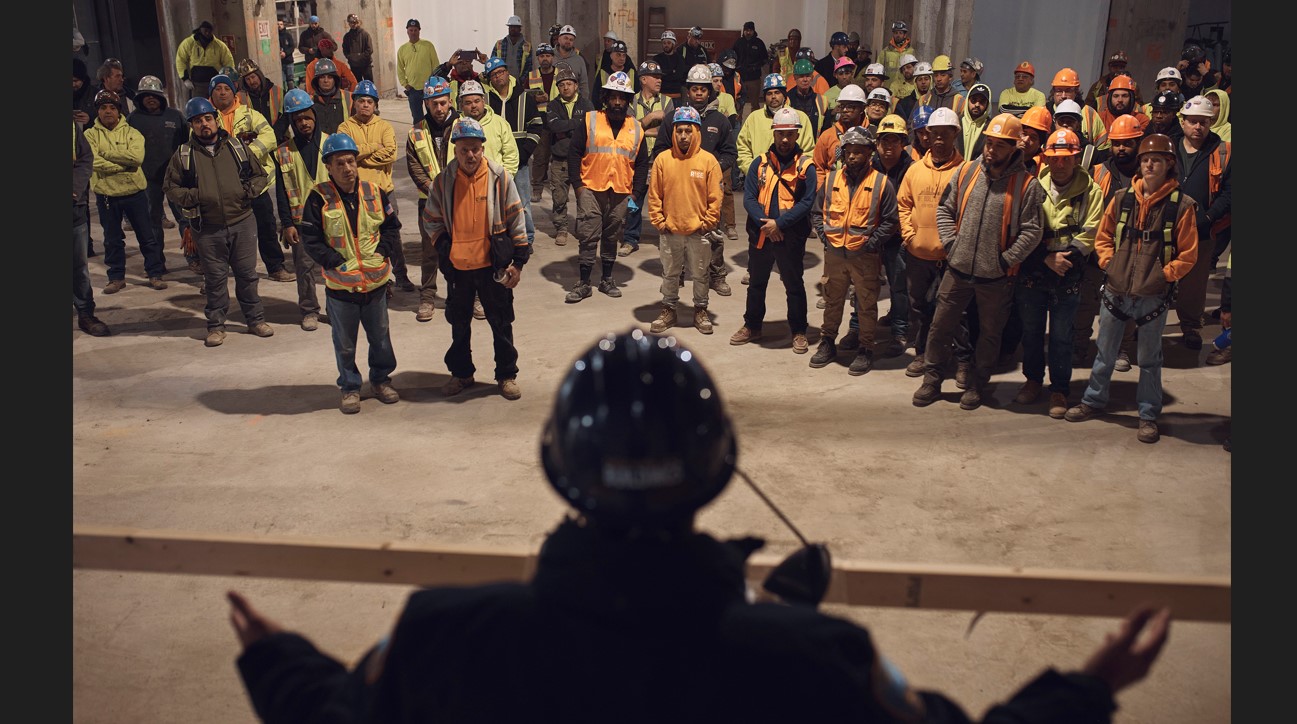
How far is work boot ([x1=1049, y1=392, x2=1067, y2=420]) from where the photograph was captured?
739 cm

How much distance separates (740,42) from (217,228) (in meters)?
12.1

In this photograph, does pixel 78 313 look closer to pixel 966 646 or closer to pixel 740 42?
pixel 966 646

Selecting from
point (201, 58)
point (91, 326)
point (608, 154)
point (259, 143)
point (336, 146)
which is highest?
point (201, 58)

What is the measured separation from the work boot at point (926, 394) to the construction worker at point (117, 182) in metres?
7.25

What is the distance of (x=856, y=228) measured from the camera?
8.07 metres

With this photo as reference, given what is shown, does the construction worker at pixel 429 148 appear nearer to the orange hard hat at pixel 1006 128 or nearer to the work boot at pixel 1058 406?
the orange hard hat at pixel 1006 128

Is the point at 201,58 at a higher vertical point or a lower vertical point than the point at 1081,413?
higher

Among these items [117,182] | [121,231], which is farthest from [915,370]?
[121,231]

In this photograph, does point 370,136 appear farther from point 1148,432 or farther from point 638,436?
point 638,436

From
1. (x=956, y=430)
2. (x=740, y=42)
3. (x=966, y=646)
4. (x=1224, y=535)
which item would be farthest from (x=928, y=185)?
(x=740, y=42)

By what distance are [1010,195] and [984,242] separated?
0.35 metres

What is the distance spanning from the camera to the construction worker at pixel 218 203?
28.6 feet

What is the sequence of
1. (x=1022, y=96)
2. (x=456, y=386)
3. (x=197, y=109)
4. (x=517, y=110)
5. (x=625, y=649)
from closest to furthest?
(x=625, y=649)
(x=456, y=386)
(x=197, y=109)
(x=517, y=110)
(x=1022, y=96)

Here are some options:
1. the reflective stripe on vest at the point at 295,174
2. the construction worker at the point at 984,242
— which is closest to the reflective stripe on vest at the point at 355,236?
the reflective stripe on vest at the point at 295,174
